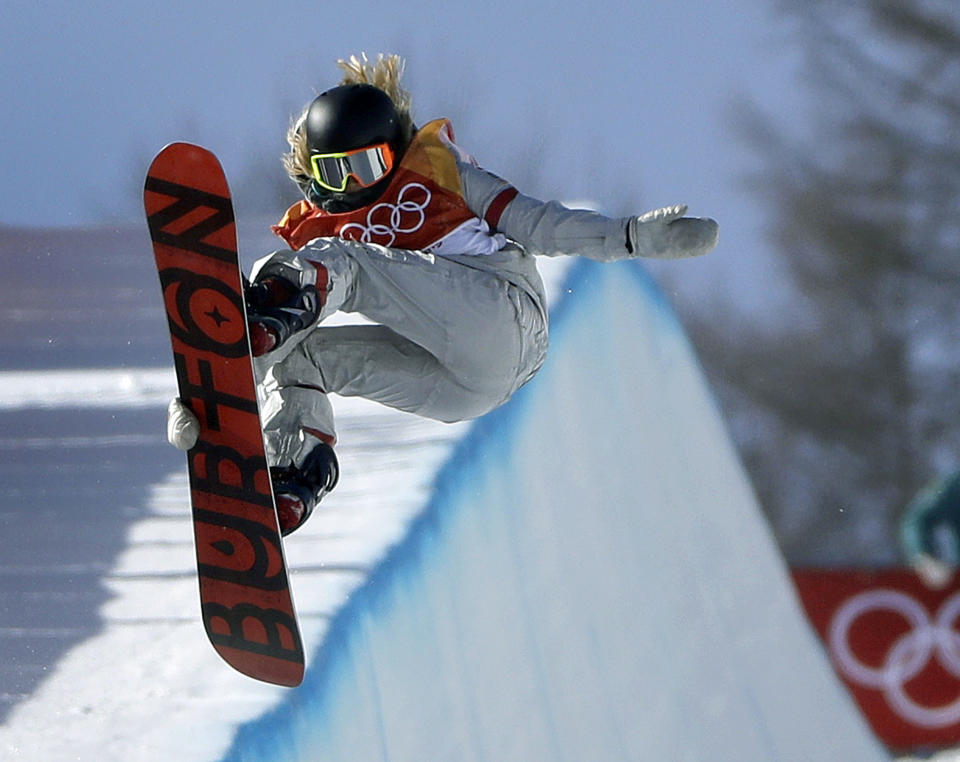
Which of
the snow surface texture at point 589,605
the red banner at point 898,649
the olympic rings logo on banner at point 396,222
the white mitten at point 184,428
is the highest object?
the olympic rings logo on banner at point 396,222

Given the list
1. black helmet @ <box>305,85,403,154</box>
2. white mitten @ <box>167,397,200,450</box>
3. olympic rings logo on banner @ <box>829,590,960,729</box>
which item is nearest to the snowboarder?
black helmet @ <box>305,85,403,154</box>

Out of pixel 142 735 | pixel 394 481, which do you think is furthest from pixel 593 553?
pixel 142 735

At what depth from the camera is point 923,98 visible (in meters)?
16.2

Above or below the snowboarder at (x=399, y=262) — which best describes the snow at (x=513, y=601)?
below

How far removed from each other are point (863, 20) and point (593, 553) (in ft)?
46.8

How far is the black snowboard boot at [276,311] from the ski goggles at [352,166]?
0.30 metres

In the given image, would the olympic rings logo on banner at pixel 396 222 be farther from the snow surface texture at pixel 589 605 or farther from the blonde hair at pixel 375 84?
the snow surface texture at pixel 589 605

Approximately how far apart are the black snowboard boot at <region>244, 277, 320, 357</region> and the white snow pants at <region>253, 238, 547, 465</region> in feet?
0.11

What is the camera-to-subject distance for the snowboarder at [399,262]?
2.79 metres

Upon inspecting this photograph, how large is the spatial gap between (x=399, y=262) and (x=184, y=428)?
1.82ft

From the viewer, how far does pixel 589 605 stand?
394 centimetres

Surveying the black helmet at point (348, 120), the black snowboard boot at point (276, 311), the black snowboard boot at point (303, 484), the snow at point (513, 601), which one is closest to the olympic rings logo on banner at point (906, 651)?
the snow at point (513, 601)

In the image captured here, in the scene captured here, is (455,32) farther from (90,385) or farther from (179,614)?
(179,614)

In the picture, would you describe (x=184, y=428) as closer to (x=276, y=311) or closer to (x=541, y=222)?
(x=276, y=311)
